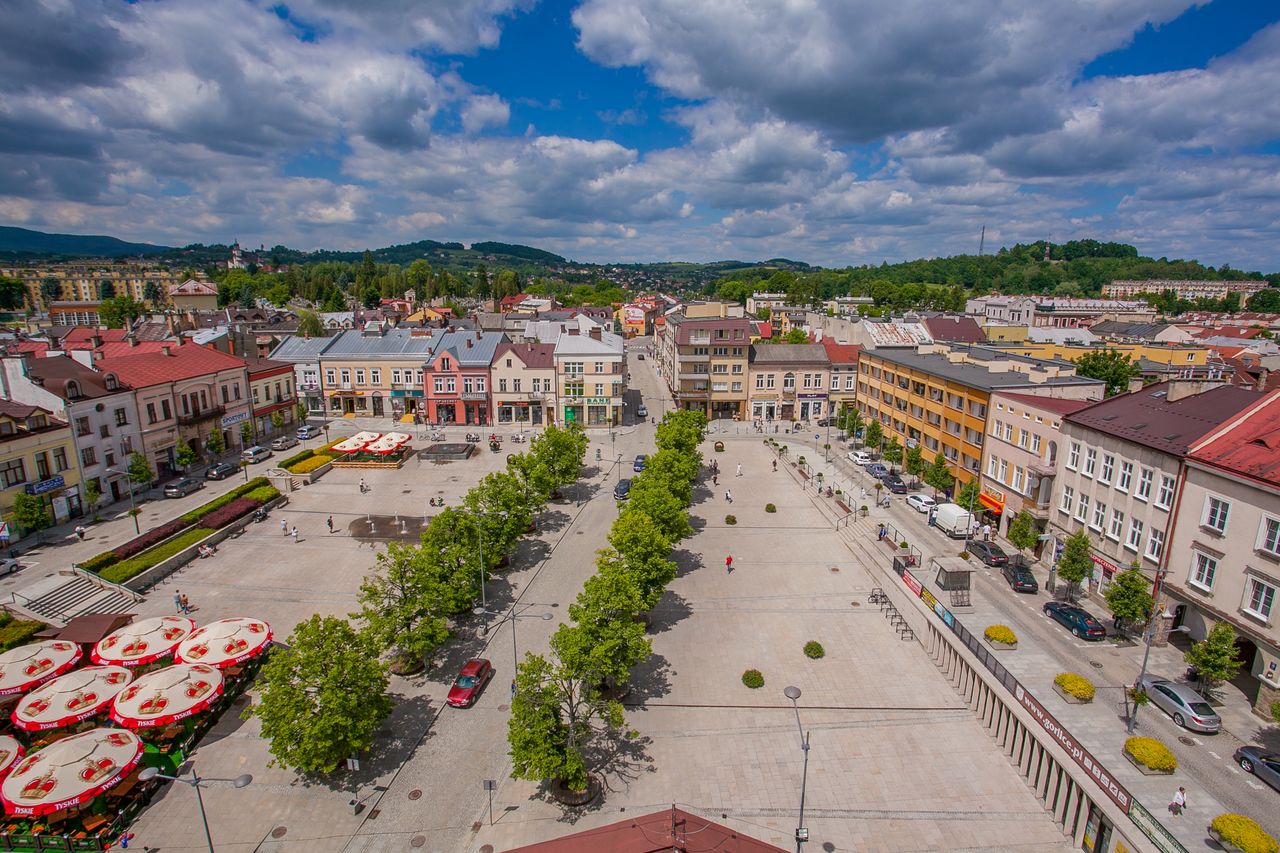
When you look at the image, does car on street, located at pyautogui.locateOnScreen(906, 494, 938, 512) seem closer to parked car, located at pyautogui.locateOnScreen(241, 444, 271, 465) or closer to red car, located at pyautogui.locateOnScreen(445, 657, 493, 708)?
red car, located at pyautogui.locateOnScreen(445, 657, 493, 708)

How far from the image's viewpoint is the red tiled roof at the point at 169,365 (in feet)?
194

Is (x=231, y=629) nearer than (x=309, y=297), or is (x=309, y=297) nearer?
(x=231, y=629)

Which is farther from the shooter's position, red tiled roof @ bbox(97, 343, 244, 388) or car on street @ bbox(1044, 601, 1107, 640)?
red tiled roof @ bbox(97, 343, 244, 388)

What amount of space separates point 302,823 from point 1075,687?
32.3m

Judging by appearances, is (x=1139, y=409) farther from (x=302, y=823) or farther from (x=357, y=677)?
(x=302, y=823)

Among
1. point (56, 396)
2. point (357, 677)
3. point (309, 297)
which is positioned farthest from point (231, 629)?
point (309, 297)

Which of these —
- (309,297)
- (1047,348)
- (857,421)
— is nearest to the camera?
(857,421)

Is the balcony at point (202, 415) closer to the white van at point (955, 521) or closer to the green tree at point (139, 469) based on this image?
the green tree at point (139, 469)

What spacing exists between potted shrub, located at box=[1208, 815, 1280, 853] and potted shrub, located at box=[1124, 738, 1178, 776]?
268 cm

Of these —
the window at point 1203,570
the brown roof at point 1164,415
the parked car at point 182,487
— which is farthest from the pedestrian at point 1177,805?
the parked car at point 182,487

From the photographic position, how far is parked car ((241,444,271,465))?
2581 inches

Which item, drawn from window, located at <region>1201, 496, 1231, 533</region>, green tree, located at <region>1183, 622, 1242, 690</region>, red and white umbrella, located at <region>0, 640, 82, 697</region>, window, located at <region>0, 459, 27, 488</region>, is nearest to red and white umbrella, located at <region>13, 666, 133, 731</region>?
red and white umbrella, located at <region>0, 640, 82, 697</region>

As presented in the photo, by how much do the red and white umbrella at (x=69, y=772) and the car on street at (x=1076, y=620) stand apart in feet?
145

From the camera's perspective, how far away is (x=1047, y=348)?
271ft
